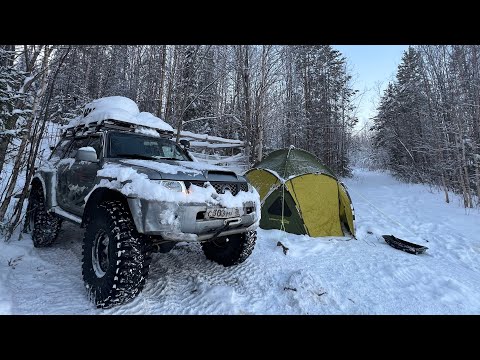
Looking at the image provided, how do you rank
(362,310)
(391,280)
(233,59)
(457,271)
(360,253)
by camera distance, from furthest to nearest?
(233,59) → (360,253) → (457,271) → (391,280) → (362,310)

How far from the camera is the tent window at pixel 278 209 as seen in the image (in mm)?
6389

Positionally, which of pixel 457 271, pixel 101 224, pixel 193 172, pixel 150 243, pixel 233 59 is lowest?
pixel 457 271

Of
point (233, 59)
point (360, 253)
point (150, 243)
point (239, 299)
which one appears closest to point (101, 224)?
point (150, 243)

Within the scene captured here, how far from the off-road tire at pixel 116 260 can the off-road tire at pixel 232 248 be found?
4.91 ft

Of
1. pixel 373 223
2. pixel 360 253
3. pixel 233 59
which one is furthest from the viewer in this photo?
pixel 233 59

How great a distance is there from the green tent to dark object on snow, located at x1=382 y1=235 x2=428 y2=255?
785 millimetres

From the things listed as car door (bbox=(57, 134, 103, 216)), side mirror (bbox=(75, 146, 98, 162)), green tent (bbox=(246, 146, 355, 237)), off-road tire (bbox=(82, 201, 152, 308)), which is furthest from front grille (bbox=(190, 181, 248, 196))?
green tent (bbox=(246, 146, 355, 237))

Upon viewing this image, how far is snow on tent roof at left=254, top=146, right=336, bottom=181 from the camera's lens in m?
6.53

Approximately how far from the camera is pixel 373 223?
7535mm

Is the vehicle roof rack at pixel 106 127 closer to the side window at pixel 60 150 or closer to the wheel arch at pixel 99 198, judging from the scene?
the side window at pixel 60 150

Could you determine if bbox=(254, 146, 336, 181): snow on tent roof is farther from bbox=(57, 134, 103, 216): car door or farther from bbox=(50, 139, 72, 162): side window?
bbox=(50, 139, 72, 162): side window
